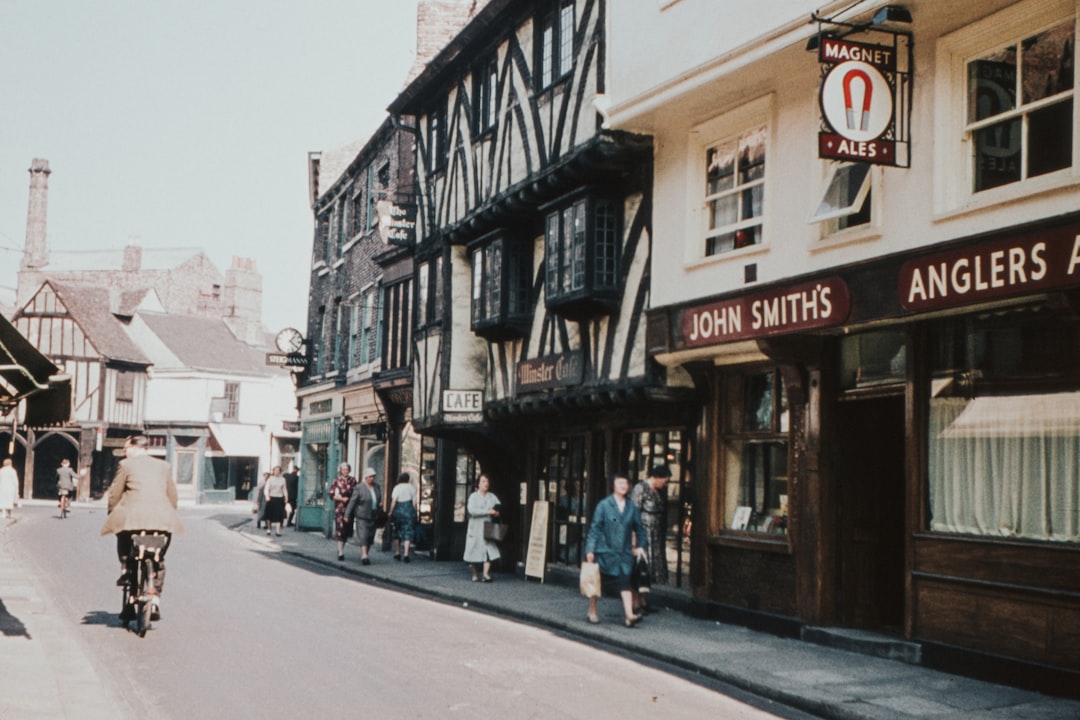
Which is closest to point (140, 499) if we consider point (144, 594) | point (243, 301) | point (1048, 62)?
point (144, 594)

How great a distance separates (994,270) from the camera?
8789 millimetres

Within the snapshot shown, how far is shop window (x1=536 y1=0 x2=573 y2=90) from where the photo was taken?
53.4 feet

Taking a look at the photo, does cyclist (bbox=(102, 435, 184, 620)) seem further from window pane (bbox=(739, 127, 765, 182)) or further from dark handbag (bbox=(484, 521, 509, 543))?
dark handbag (bbox=(484, 521, 509, 543))

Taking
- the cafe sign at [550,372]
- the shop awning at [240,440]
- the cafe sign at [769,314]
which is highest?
the cafe sign at [769,314]

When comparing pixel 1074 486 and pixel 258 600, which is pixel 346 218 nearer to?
pixel 258 600

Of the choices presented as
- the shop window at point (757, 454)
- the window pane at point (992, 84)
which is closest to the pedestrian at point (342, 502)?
the shop window at point (757, 454)

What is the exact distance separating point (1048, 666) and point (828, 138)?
14.3 feet

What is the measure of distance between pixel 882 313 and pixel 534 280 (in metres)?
8.24

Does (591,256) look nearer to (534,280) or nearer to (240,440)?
(534,280)

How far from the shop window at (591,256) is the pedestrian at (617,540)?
3.26m

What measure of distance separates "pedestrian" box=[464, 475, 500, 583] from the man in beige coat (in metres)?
7.11

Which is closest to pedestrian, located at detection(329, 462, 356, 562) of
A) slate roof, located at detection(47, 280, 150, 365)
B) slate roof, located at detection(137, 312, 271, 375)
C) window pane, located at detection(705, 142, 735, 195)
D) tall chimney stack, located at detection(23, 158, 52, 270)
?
window pane, located at detection(705, 142, 735, 195)

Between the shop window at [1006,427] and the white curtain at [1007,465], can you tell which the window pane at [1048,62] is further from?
the white curtain at [1007,465]

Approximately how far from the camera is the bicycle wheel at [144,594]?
10594 millimetres
